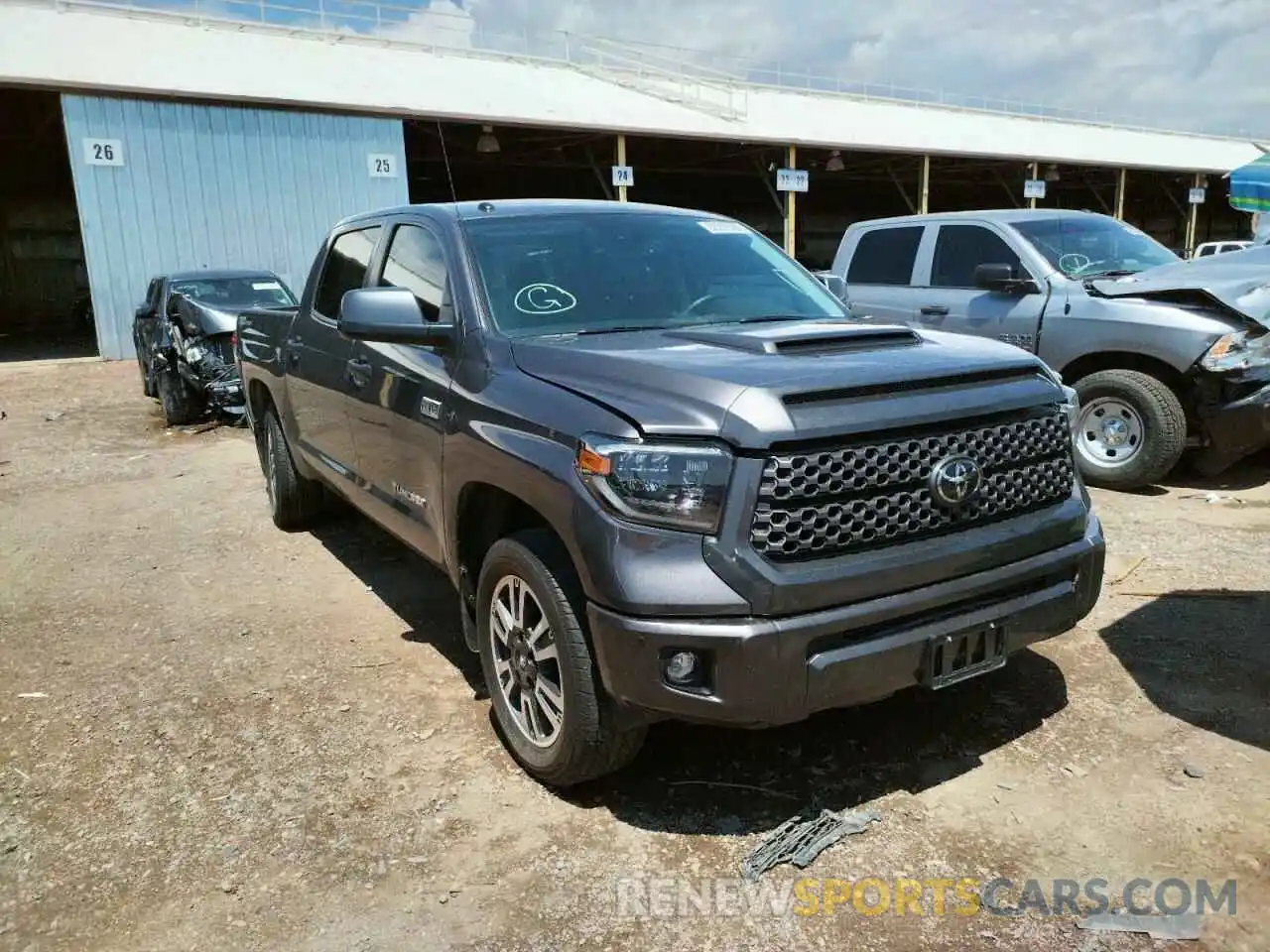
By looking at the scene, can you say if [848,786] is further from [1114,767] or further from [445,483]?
[445,483]

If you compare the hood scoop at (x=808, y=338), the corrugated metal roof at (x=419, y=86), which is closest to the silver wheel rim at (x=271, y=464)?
the hood scoop at (x=808, y=338)

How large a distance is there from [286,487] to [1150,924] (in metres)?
5.25

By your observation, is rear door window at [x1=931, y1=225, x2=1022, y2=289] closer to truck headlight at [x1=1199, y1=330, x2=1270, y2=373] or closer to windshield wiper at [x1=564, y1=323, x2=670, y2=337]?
truck headlight at [x1=1199, y1=330, x2=1270, y2=373]

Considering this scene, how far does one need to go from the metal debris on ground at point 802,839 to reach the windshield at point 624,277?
178 cm

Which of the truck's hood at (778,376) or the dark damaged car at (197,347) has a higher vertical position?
the truck's hood at (778,376)

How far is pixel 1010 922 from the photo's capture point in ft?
8.09

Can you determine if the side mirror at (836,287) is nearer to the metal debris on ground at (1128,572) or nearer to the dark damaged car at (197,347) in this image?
the metal debris on ground at (1128,572)

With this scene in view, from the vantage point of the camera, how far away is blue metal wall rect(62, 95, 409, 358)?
16266 mm

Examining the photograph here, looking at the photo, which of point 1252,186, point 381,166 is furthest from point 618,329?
point 381,166

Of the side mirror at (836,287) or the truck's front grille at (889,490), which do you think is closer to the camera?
the truck's front grille at (889,490)

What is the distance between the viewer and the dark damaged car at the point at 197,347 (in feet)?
35.1

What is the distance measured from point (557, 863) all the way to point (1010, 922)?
4.02ft

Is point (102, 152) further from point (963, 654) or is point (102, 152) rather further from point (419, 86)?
point (963, 654)

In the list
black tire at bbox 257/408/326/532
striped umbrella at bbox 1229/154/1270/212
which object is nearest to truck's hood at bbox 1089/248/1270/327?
striped umbrella at bbox 1229/154/1270/212
